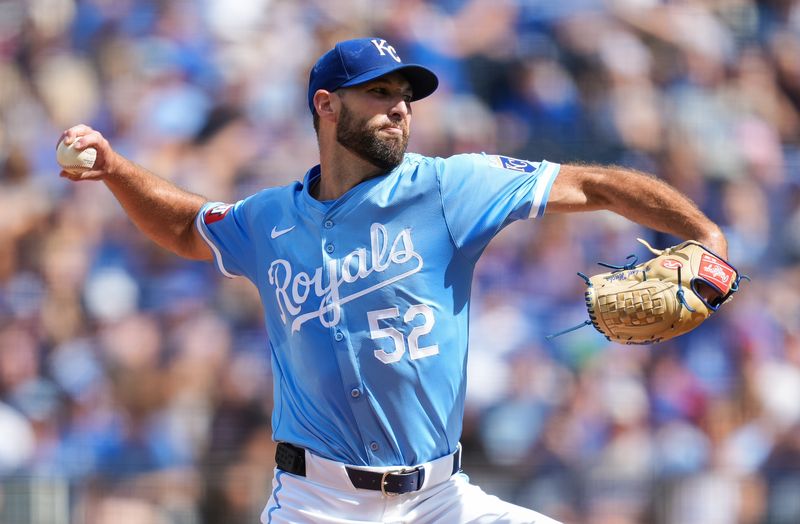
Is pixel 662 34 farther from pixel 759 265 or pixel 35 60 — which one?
pixel 35 60

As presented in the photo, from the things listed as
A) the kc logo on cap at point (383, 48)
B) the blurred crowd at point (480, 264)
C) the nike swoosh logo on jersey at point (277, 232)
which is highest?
the kc logo on cap at point (383, 48)

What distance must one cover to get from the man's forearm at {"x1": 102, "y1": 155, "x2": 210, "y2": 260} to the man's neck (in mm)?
508

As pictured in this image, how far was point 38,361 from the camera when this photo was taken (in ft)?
21.2

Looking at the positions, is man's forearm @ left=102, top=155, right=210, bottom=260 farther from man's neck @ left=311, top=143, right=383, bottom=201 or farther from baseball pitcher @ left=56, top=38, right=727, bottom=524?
man's neck @ left=311, top=143, right=383, bottom=201

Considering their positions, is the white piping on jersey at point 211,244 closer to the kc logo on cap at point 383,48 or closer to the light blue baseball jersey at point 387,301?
the light blue baseball jersey at point 387,301

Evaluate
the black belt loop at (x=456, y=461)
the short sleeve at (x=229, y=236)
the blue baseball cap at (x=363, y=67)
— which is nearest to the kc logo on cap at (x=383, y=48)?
the blue baseball cap at (x=363, y=67)

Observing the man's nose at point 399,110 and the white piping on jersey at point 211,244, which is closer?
the man's nose at point 399,110

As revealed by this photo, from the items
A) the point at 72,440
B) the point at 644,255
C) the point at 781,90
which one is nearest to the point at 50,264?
the point at 72,440

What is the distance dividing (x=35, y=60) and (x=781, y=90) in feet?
16.8

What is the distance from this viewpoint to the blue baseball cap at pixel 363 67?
3.62 m

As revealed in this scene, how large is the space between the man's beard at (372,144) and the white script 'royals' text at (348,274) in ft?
0.77

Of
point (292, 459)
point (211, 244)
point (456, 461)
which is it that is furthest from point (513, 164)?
point (292, 459)

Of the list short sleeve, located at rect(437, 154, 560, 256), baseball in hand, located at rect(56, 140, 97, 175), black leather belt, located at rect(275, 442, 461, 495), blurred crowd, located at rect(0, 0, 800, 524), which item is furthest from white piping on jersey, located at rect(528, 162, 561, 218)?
blurred crowd, located at rect(0, 0, 800, 524)

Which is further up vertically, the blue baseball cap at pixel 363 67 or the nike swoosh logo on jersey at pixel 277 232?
the blue baseball cap at pixel 363 67
